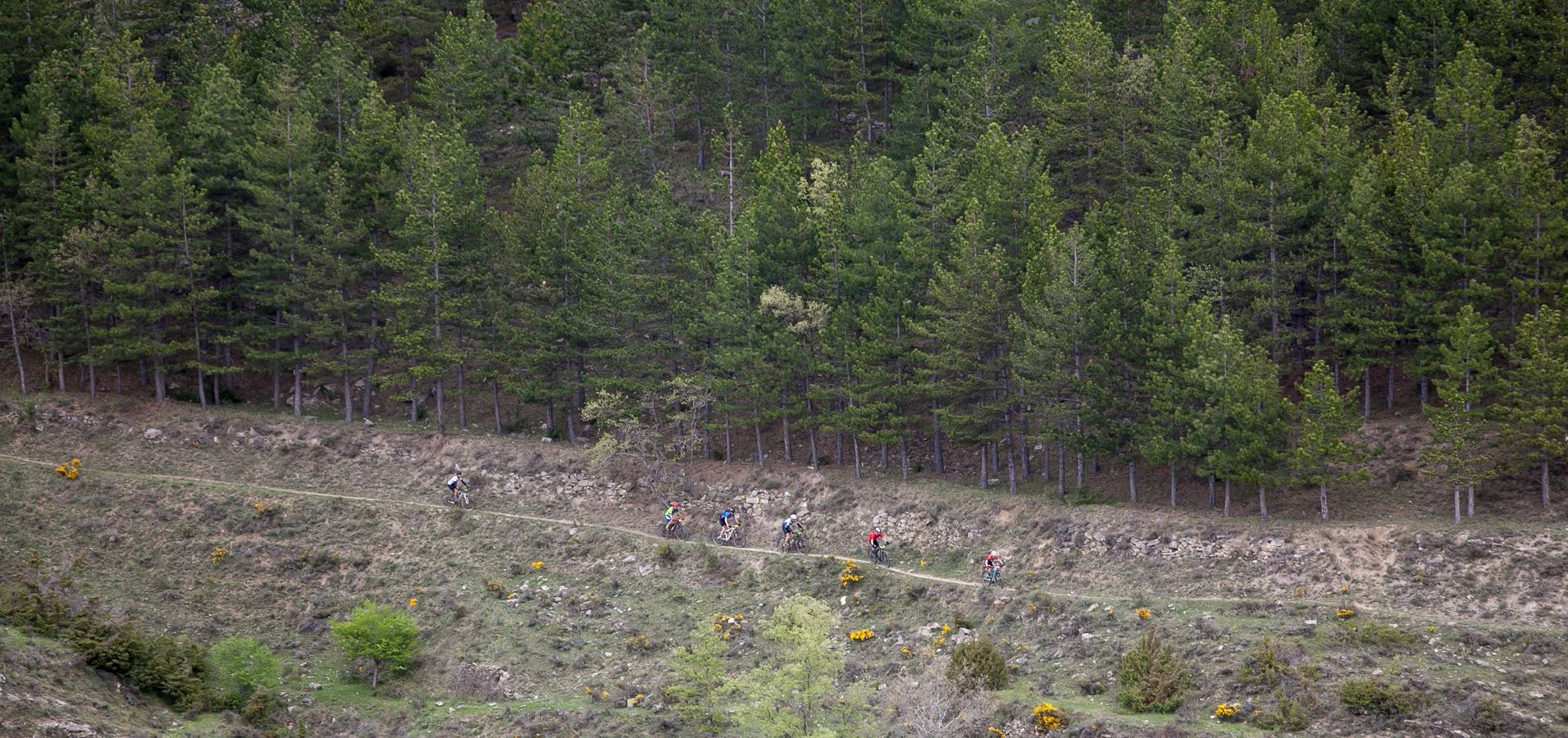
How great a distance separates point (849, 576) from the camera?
5684 centimetres

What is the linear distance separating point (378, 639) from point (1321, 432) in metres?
38.0

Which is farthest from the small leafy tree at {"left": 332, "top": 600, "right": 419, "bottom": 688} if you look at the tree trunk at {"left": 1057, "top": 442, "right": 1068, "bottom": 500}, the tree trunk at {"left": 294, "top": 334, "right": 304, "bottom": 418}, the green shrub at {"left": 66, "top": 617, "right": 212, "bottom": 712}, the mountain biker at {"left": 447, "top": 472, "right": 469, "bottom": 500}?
the tree trunk at {"left": 1057, "top": 442, "right": 1068, "bottom": 500}

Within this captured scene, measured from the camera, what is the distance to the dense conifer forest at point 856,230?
5556cm

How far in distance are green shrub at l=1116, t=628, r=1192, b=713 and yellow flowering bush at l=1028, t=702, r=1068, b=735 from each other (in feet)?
7.16

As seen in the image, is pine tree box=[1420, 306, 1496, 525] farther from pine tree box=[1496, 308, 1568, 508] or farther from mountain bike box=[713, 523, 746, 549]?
mountain bike box=[713, 523, 746, 549]

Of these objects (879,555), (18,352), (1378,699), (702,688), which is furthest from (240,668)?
(1378,699)

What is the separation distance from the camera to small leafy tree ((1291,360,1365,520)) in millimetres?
51031

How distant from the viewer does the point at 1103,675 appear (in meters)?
47.4

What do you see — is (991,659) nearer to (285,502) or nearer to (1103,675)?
(1103,675)

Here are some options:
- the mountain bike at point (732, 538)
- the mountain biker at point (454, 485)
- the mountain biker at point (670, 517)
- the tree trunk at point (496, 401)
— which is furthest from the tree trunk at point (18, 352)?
the mountain bike at point (732, 538)

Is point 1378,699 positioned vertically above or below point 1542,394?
below

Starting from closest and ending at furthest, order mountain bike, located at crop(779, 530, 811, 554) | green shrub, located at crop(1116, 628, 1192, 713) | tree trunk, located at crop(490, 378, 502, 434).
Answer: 1. green shrub, located at crop(1116, 628, 1192, 713)
2. mountain bike, located at crop(779, 530, 811, 554)
3. tree trunk, located at crop(490, 378, 502, 434)

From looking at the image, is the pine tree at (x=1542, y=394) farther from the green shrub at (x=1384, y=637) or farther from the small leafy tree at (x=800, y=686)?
the small leafy tree at (x=800, y=686)

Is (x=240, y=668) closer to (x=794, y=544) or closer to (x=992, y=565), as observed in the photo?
(x=794, y=544)
